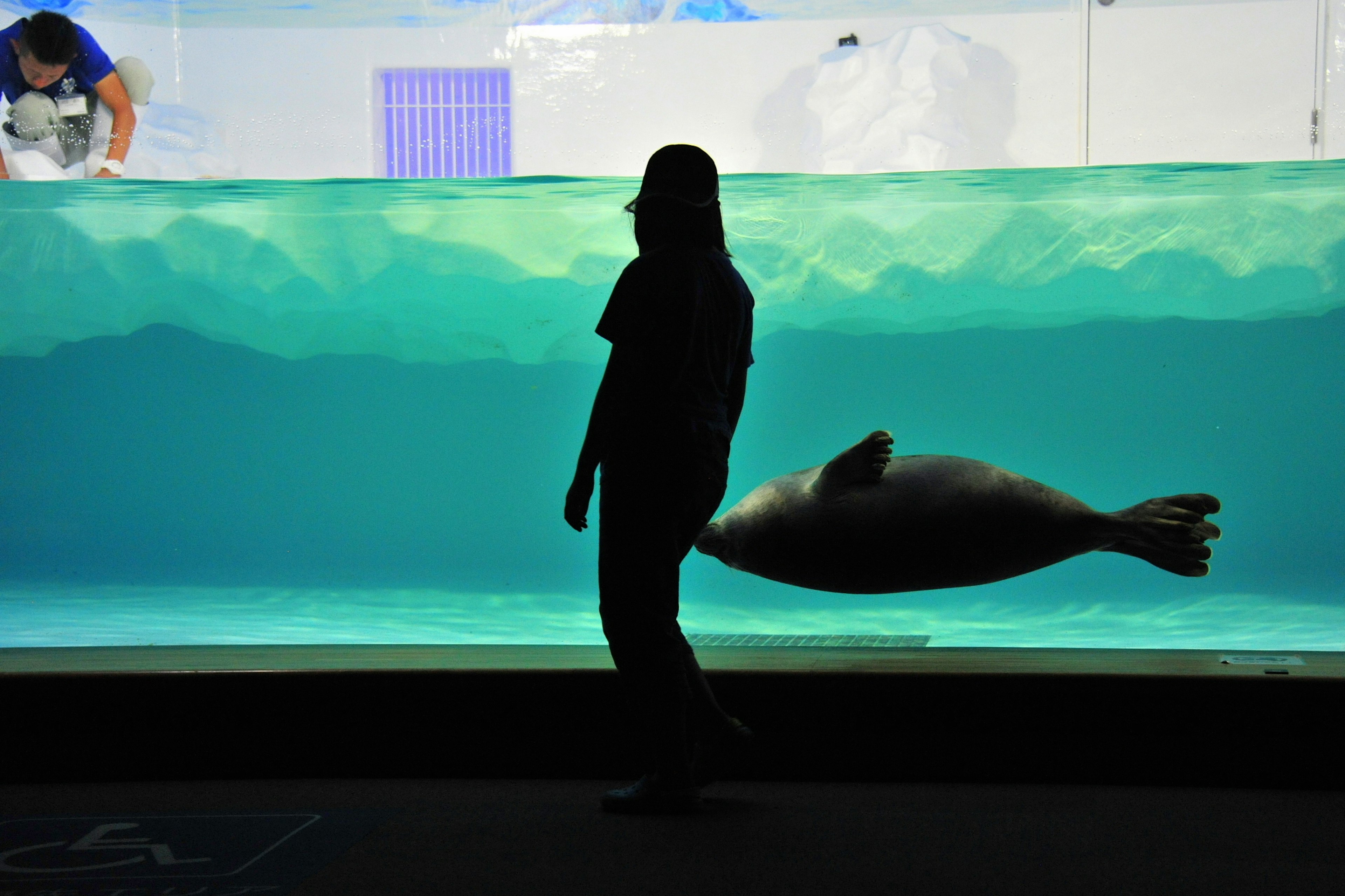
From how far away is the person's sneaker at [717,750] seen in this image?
2.52m

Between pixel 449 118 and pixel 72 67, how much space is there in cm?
217

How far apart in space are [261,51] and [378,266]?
3.07 metres

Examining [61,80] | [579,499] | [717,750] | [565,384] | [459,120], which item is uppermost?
[61,80]

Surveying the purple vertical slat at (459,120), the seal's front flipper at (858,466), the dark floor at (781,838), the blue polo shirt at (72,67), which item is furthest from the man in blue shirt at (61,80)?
the seal's front flipper at (858,466)

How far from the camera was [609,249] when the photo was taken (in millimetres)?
8188

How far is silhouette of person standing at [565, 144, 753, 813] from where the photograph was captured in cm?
239

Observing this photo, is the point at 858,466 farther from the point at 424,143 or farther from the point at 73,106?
the point at 73,106

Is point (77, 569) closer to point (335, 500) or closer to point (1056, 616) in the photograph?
point (335, 500)

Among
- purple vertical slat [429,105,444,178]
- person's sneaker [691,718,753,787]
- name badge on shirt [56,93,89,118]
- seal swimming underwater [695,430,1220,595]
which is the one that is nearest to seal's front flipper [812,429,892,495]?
seal swimming underwater [695,430,1220,595]

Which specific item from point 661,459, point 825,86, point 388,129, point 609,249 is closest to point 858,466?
point 661,459

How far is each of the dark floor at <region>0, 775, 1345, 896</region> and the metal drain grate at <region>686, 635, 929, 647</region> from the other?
2.38 ft

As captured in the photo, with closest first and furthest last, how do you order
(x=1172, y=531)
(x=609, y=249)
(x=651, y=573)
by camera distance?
(x=651, y=573) → (x=1172, y=531) → (x=609, y=249)

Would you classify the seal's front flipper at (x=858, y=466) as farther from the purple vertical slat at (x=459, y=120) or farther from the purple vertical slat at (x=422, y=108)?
the purple vertical slat at (x=422, y=108)

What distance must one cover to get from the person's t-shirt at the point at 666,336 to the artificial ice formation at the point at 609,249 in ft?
15.9
